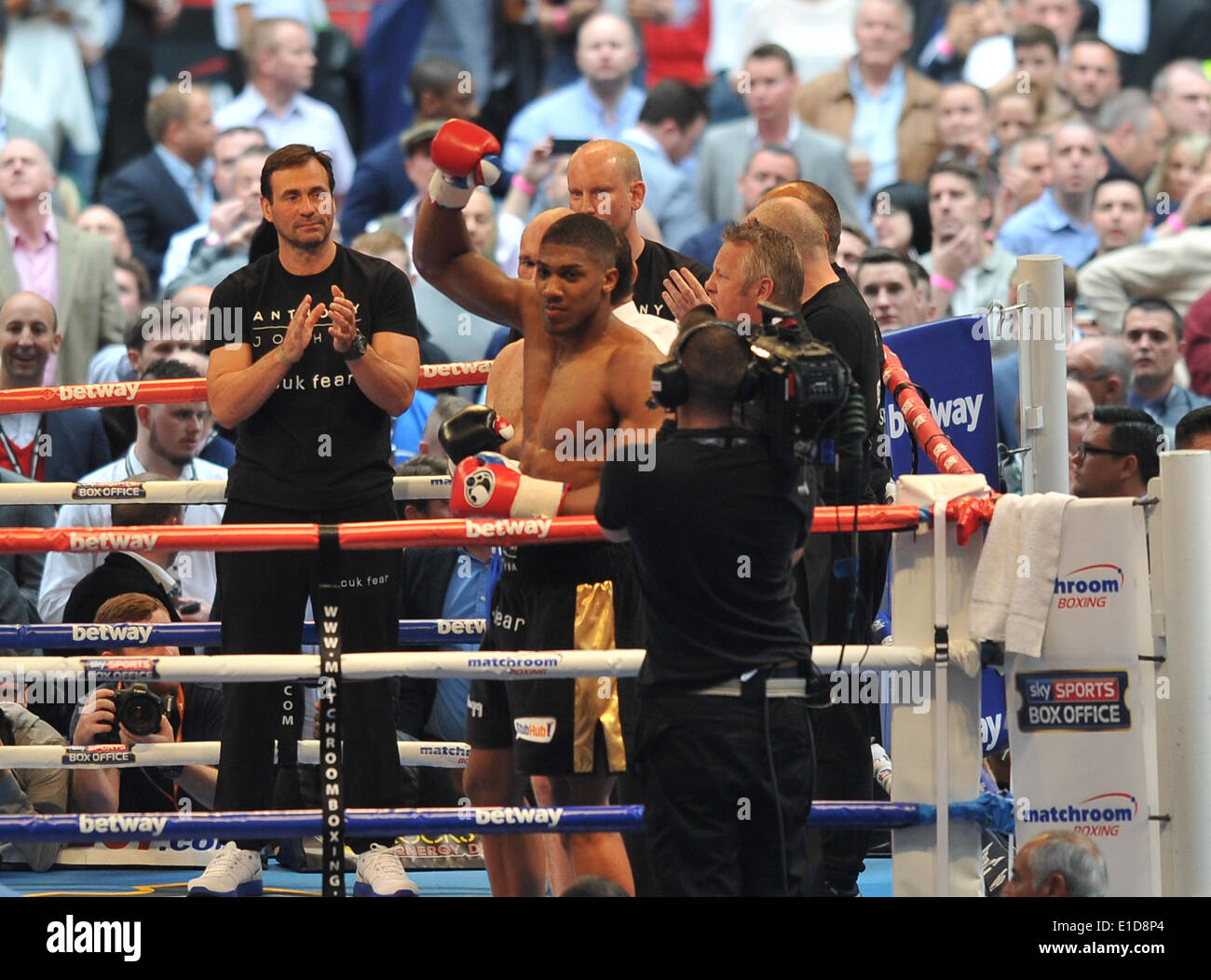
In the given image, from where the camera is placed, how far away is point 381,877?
4.36 meters

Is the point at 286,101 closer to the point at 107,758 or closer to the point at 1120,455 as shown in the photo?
the point at 1120,455

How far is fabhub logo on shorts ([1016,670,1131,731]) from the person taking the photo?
3.95 meters

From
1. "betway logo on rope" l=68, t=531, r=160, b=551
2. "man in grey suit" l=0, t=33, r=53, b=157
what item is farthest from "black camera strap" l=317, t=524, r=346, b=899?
"man in grey suit" l=0, t=33, r=53, b=157

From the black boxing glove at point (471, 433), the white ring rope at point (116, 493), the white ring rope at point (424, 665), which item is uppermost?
the black boxing glove at point (471, 433)

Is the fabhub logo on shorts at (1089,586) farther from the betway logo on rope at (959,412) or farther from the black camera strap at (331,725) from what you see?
the betway logo on rope at (959,412)

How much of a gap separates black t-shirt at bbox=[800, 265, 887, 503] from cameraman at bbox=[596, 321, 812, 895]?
3.31 ft

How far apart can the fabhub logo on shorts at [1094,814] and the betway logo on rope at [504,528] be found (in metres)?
1.17

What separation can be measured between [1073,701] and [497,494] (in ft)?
4.19

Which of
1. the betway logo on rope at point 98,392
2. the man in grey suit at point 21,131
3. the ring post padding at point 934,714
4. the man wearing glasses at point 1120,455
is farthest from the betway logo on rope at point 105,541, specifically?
the man in grey suit at point 21,131

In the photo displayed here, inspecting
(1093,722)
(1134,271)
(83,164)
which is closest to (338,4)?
(83,164)

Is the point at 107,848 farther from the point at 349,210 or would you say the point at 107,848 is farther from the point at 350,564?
the point at 349,210

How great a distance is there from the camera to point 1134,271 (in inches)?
334

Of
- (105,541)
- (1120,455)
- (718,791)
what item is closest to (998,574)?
(718,791)

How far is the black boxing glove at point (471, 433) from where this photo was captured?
3990mm
